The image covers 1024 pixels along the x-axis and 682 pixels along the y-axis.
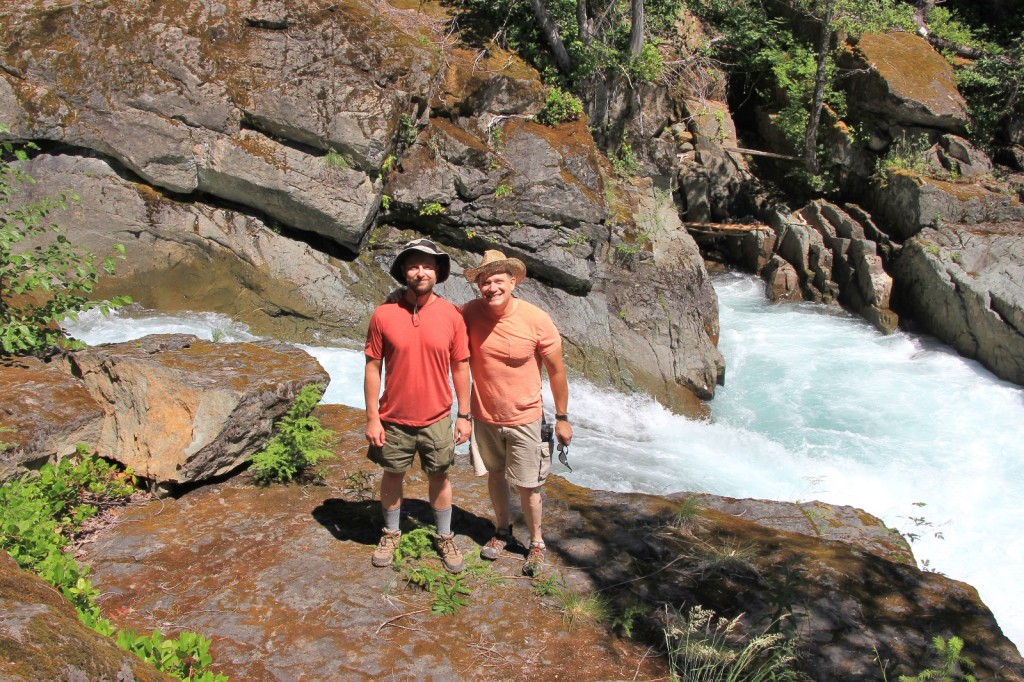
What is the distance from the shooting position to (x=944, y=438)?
31.4ft

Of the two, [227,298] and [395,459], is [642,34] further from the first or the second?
[395,459]

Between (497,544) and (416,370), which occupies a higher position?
(416,370)

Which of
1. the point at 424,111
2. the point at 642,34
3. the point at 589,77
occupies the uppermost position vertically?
the point at 642,34

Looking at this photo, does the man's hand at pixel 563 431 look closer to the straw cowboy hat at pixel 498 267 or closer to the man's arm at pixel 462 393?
the man's arm at pixel 462 393

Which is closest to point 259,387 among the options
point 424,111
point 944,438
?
point 424,111

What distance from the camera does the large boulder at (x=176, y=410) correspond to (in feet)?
15.4

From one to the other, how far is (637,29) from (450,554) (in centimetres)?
1132

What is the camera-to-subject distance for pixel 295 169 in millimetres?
9758

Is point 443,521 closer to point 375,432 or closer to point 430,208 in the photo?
point 375,432

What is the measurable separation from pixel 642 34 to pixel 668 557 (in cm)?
1104

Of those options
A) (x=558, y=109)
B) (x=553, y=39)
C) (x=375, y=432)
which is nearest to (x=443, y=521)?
(x=375, y=432)

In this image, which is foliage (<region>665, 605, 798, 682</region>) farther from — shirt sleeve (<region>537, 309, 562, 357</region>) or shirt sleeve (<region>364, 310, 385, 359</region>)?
shirt sleeve (<region>364, 310, 385, 359</region>)

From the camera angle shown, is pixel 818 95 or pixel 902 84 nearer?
pixel 902 84

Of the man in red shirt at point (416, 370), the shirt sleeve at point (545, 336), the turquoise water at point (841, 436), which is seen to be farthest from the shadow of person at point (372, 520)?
the turquoise water at point (841, 436)
